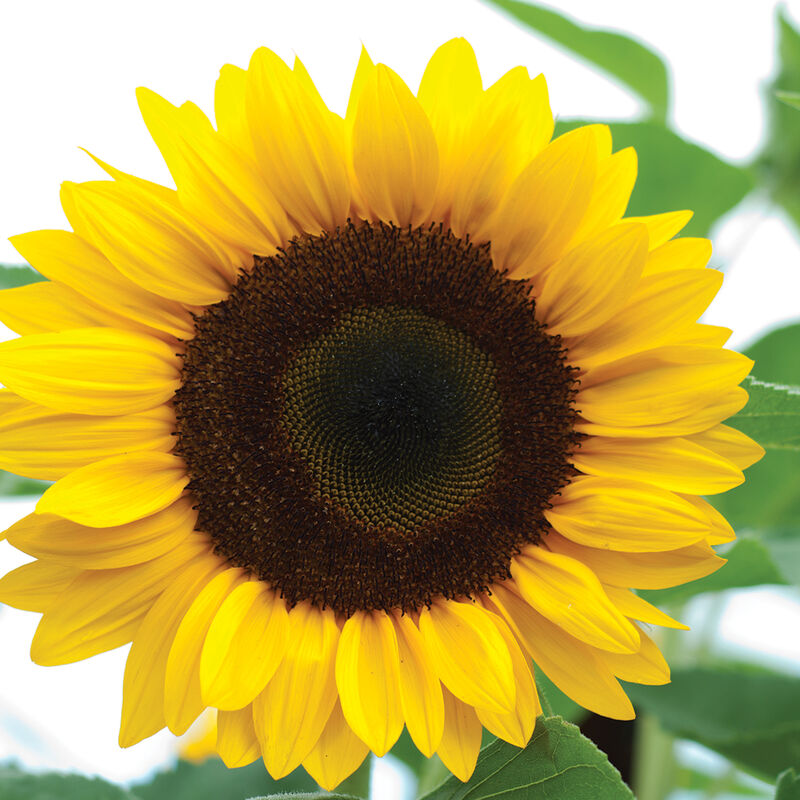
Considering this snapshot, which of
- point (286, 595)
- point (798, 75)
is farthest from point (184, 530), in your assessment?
point (798, 75)

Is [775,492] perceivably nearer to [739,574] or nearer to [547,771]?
[739,574]

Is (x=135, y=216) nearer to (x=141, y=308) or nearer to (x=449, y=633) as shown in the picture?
(x=141, y=308)

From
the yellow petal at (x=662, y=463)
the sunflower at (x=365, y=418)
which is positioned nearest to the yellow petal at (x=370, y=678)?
the sunflower at (x=365, y=418)

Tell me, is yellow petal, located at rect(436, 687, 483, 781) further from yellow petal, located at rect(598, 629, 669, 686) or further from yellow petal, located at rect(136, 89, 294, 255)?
yellow petal, located at rect(136, 89, 294, 255)

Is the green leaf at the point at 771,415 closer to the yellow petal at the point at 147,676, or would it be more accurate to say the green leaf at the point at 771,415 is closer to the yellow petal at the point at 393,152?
the yellow petal at the point at 393,152

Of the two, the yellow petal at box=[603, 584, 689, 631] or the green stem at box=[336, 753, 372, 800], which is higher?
the yellow petal at box=[603, 584, 689, 631]

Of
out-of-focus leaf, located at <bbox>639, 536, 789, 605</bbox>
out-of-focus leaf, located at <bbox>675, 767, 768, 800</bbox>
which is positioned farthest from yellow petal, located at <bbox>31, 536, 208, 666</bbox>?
out-of-focus leaf, located at <bbox>675, 767, 768, 800</bbox>

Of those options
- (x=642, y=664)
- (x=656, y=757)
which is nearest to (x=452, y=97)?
(x=642, y=664)
